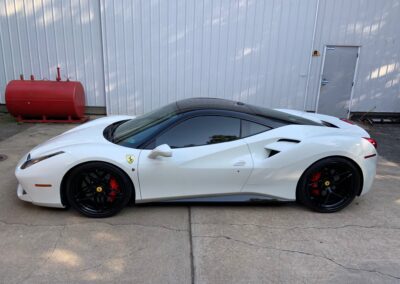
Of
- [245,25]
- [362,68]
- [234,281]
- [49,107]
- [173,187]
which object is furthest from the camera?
[362,68]

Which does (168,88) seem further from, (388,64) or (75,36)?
(388,64)

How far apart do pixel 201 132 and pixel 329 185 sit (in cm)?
152

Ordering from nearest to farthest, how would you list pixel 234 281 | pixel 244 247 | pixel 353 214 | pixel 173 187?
pixel 234 281
pixel 244 247
pixel 173 187
pixel 353 214

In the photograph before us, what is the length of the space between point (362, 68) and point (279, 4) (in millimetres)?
2667

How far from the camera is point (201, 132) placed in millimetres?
3400

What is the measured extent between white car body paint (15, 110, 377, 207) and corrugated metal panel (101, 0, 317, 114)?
4553 millimetres

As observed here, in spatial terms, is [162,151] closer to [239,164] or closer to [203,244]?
[239,164]

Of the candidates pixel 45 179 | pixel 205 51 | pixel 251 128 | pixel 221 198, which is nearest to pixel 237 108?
pixel 251 128

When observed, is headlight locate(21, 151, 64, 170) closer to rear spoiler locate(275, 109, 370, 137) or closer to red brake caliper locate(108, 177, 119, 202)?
red brake caliper locate(108, 177, 119, 202)

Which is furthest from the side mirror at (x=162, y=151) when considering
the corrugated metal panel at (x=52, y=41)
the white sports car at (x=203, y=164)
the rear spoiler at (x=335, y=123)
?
the corrugated metal panel at (x=52, y=41)

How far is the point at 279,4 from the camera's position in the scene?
7.44 metres

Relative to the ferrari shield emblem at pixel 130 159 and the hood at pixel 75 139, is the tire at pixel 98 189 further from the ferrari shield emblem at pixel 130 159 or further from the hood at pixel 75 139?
the hood at pixel 75 139

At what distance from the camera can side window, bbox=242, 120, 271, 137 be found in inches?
136

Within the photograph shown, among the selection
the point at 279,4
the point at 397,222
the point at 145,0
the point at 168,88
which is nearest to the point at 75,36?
the point at 145,0
